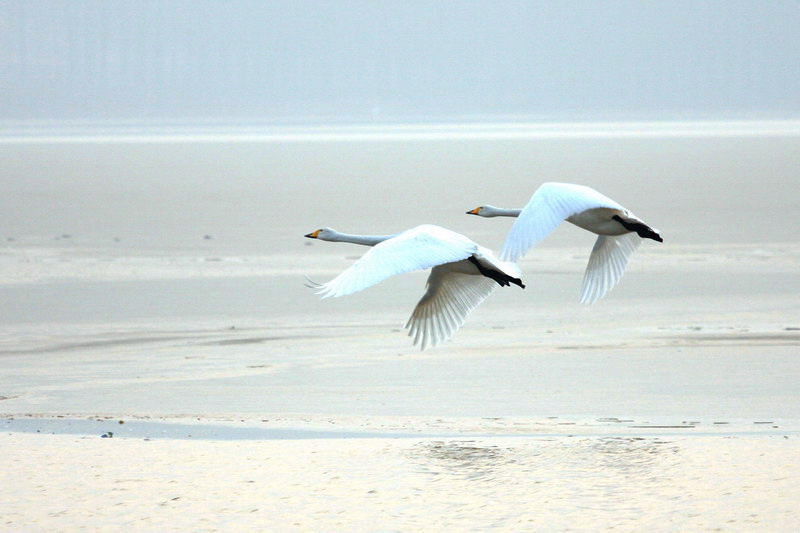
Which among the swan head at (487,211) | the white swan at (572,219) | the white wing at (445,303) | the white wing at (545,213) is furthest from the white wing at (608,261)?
the swan head at (487,211)

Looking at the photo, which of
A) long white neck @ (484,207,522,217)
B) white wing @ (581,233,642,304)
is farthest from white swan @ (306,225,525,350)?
white wing @ (581,233,642,304)

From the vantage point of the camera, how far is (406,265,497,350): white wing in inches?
439

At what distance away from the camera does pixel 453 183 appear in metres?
41.2

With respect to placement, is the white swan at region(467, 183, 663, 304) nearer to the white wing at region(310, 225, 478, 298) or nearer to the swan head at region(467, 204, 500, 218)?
the white wing at region(310, 225, 478, 298)

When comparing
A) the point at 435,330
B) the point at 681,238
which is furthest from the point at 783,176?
the point at 435,330

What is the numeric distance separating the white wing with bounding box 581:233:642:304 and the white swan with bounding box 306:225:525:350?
2.40 feet

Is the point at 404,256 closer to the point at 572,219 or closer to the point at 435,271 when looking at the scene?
the point at 572,219

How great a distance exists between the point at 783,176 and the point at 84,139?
2046 inches

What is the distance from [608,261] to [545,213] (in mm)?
1284

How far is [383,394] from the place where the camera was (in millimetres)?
12555

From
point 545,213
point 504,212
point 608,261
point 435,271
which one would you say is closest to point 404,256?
point 545,213

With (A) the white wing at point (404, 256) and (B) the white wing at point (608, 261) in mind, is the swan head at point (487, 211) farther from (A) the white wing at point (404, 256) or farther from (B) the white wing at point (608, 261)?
(A) the white wing at point (404, 256)

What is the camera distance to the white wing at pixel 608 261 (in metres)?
10.9

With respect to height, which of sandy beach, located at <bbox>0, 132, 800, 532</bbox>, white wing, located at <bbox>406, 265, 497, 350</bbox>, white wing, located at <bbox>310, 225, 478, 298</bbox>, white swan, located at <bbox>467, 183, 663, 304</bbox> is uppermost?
white swan, located at <bbox>467, 183, 663, 304</bbox>
